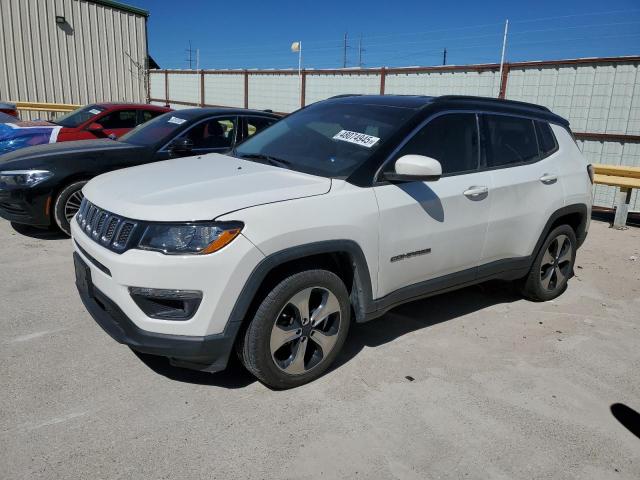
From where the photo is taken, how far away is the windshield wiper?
353 centimetres

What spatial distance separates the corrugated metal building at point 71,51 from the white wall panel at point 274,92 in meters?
6.74

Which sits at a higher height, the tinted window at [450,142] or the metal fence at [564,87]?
the metal fence at [564,87]

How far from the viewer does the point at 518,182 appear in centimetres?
407

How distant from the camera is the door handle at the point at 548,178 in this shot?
14.1 feet

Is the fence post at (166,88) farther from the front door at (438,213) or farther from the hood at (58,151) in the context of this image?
the front door at (438,213)

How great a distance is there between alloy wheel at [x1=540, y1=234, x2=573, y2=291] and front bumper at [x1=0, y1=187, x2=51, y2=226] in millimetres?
4932

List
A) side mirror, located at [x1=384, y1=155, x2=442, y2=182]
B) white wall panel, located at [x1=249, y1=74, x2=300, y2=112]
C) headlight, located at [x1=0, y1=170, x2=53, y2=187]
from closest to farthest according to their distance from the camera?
side mirror, located at [x1=384, y1=155, x2=442, y2=182] < headlight, located at [x1=0, y1=170, x2=53, y2=187] < white wall panel, located at [x1=249, y1=74, x2=300, y2=112]

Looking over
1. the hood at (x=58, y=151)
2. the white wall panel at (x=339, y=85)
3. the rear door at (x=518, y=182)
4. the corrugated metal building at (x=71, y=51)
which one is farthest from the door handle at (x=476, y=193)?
the corrugated metal building at (x=71, y=51)

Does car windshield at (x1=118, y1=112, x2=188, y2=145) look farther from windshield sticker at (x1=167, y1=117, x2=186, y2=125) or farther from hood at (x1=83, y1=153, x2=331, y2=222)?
hood at (x1=83, y1=153, x2=331, y2=222)

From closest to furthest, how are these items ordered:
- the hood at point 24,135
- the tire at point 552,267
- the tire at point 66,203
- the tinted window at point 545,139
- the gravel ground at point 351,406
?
the gravel ground at point 351,406, the tinted window at point 545,139, the tire at point 552,267, the tire at point 66,203, the hood at point 24,135

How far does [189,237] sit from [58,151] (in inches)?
150

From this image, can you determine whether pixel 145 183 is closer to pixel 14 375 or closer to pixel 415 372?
pixel 14 375

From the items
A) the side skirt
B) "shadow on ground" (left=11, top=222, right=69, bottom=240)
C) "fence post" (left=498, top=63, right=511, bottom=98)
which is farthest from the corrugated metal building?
the side skirt

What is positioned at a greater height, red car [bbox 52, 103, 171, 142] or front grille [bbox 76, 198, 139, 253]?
red car [bbox 52, 103, 171, 142]
